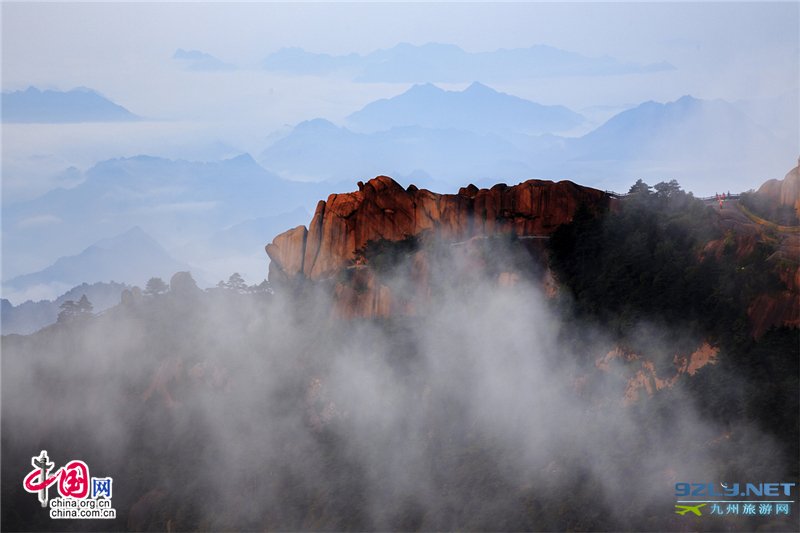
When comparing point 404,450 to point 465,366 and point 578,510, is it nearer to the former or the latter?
point 465,366

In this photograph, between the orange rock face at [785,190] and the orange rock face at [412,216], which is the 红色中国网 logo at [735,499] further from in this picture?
the orange rock face at [412,216]

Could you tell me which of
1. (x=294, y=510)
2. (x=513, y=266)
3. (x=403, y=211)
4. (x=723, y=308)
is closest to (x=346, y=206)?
(x=403, y=211)

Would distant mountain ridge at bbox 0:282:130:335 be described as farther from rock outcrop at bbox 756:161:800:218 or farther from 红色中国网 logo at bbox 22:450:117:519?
rock outcrop at bbox 756:161:800:218

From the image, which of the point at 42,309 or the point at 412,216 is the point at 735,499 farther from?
the point at 42,309

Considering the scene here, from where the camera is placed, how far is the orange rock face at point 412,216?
191 feet

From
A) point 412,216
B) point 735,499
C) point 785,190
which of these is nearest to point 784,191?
point 785,190

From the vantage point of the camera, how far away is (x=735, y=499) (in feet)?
156

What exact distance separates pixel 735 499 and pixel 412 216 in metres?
21.0

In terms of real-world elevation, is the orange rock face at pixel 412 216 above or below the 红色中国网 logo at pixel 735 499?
above

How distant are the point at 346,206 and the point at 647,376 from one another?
56.8 ft

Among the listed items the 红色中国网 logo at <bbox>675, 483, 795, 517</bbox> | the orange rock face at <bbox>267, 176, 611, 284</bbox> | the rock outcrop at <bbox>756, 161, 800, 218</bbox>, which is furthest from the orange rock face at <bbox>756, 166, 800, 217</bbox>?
the 红色中国网 logo at <bbox>675, 483, 795, 517</bbox>

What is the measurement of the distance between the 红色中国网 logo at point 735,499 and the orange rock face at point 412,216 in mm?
15249

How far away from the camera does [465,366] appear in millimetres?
57562

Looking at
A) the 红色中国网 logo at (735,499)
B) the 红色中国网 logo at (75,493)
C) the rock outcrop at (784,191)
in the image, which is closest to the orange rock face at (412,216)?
the rock outcrop at (784,191)
